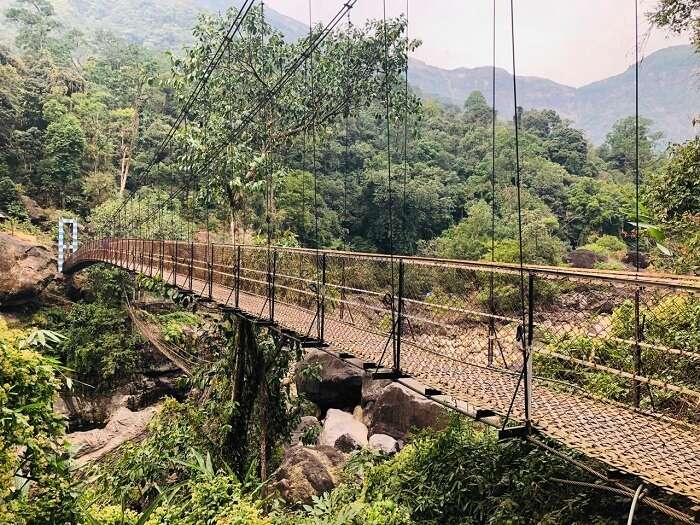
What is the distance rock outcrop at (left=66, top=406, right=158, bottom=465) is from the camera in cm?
755

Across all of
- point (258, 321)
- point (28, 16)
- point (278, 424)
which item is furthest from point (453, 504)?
point (28, 16)

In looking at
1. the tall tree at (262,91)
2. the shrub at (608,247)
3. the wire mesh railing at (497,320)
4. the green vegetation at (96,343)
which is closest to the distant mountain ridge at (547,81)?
the shrub at (608,247)

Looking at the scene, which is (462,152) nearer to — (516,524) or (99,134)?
(99,134)

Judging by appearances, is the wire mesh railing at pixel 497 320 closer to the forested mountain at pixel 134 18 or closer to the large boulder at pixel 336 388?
the large boulder at pixel 336 388

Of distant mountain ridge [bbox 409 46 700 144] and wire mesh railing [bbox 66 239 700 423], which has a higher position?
distant mountain ridge [bbox 409 46 700 144]

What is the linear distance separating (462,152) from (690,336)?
69.9ft

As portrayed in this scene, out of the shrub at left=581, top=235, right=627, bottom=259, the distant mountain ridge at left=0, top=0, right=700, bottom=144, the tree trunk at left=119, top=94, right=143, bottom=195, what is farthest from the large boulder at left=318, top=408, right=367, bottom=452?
the distant mountain ridge at left=0, top=0, right=700, bottom=144

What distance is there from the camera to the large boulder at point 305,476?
4.09 metres

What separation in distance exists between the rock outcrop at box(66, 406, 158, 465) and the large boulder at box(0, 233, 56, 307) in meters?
3.40

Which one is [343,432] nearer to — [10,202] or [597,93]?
[10,202]

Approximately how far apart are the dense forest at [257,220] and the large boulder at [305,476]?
0.18 m

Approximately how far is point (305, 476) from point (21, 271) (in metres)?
8.94

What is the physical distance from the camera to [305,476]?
13.7 feet

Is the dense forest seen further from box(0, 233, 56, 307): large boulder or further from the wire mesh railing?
box(0, 233, 56, 307): large boulder
